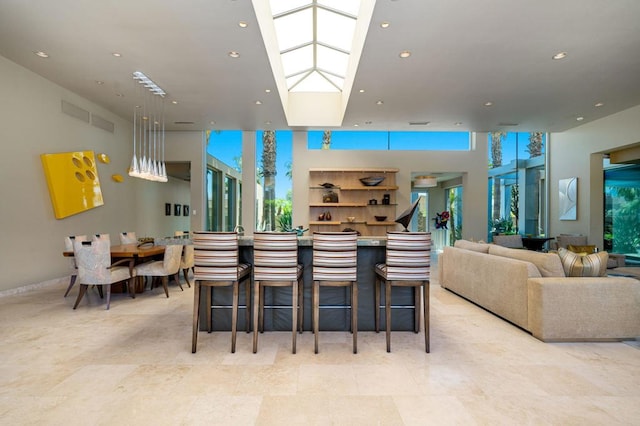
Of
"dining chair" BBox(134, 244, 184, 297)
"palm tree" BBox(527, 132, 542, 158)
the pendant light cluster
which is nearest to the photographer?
"dining chair" BBox(134, 244, 184, 297)

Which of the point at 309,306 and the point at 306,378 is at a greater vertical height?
the point at 309,306

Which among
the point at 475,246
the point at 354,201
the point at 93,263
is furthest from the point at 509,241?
the point at 93,263

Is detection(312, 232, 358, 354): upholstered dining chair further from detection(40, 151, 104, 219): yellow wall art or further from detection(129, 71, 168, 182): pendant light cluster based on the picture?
detection(40, 151, 104, 219): yellow wall art

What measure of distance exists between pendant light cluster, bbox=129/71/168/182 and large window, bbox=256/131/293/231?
7.39 feet

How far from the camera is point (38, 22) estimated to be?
362 centimetres

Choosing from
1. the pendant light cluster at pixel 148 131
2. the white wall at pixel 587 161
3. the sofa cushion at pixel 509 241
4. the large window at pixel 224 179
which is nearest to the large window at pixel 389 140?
the large window at pixel 224 179

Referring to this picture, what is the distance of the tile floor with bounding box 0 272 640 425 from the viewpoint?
6.43 ft

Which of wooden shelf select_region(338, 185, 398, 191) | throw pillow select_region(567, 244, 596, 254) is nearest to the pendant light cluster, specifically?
wooden shelf select_region(338, 185, 398, 191)

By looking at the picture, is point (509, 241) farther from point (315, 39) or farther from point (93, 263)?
point (93, 263)

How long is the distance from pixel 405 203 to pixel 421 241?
5.47 metres

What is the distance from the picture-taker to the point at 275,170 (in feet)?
27.4

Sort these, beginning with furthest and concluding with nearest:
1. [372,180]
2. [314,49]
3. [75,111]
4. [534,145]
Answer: [534,145], [372,180], [75,111], [314,49]

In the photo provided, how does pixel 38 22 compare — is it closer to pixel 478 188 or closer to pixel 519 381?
pixel 519 381

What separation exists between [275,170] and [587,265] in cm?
656
